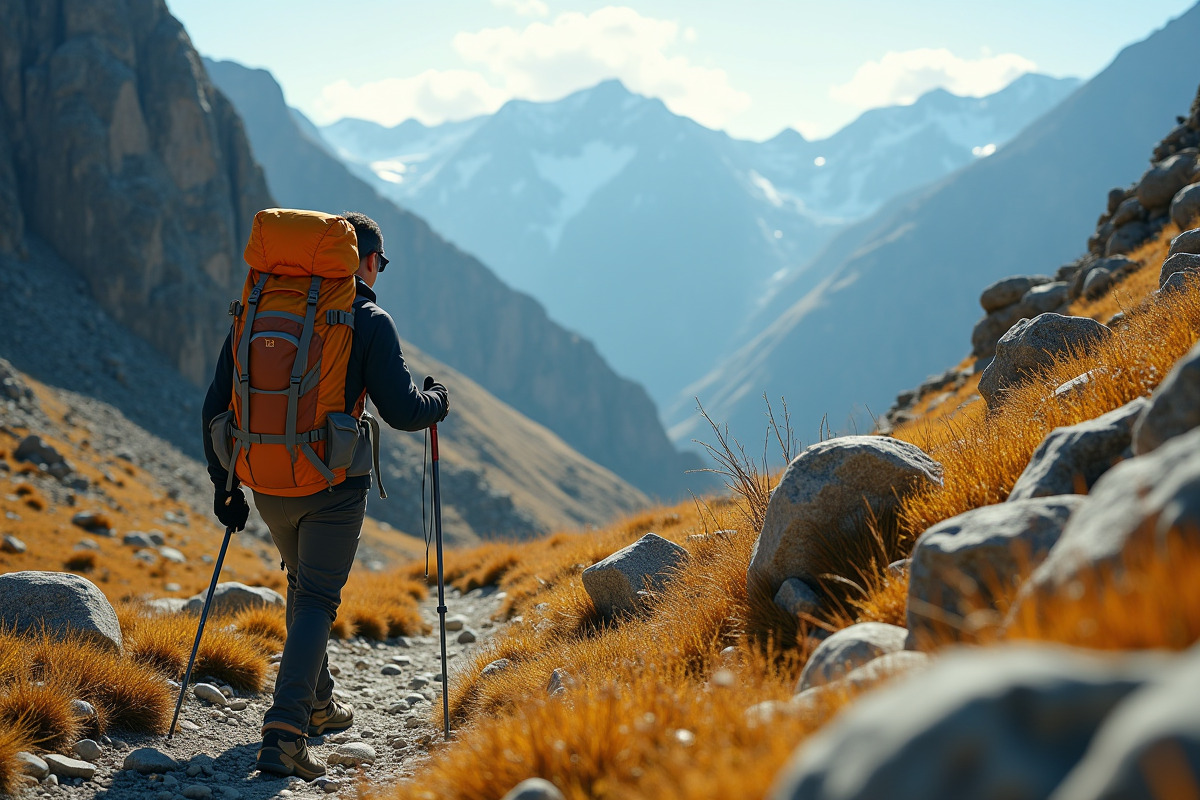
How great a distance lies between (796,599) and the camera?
4.74m

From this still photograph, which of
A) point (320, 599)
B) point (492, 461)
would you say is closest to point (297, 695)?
point (320, 599)

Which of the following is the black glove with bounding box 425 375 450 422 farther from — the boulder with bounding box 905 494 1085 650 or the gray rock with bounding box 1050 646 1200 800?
the gray rock with bounding box 1050 646 1200 800

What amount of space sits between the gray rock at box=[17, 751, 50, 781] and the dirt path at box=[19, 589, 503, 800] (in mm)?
109

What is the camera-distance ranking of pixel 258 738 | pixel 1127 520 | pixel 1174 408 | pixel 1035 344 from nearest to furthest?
1. pixel 1127 520
2. pixel 1174 408
3. pixel 258 738
4. pixel 1035 344

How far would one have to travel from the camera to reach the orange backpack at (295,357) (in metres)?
5.49

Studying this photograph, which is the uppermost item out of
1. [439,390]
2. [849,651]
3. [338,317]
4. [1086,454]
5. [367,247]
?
[367,247]

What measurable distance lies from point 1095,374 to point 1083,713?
436 cm

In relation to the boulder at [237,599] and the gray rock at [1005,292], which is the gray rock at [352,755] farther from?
the gray rock at [1005,292]

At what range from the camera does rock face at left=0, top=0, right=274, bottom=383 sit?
64.4 meters

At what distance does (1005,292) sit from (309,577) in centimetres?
2457

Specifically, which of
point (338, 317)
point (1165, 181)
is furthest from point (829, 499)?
point (1165, 181)

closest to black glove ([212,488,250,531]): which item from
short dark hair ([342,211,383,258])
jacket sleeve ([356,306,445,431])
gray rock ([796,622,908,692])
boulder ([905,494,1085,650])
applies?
jacket sleeve ([356,306,445,431])

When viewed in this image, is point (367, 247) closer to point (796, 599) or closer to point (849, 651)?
point (796, 599)

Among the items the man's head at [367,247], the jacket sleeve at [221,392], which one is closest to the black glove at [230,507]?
the jacket sleeve at [221,392]
